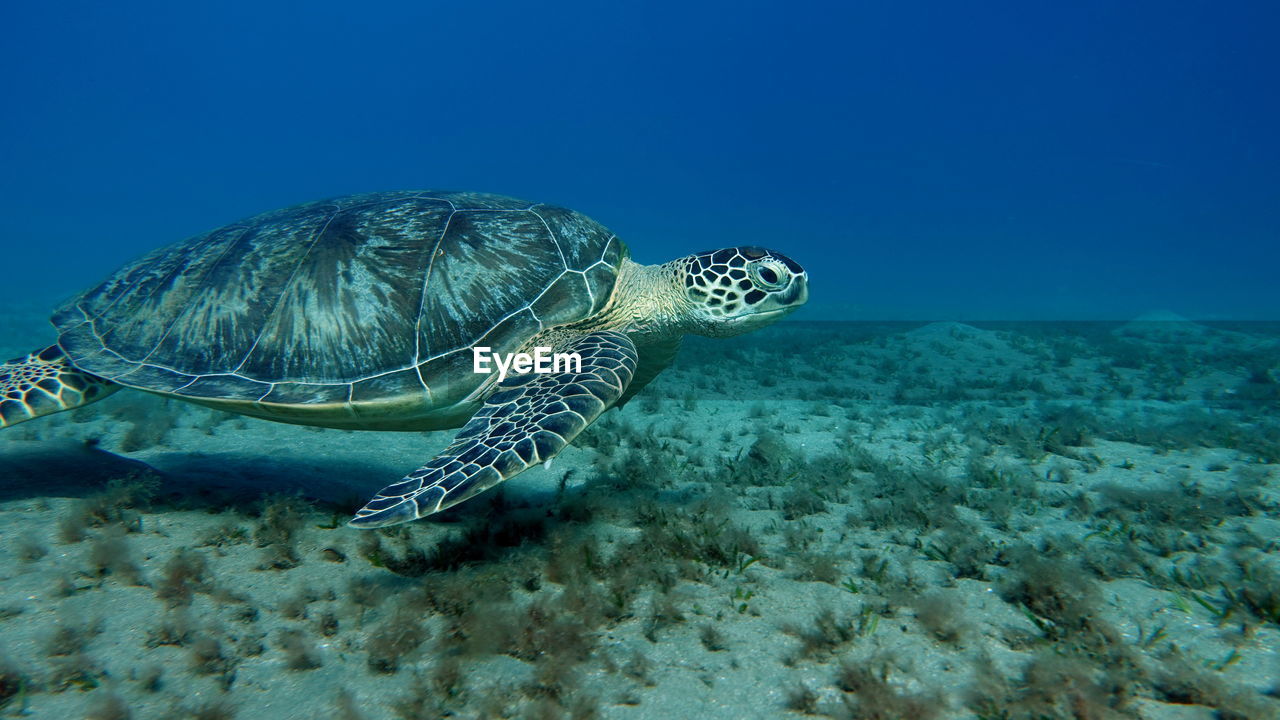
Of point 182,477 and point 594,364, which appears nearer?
point 594,364

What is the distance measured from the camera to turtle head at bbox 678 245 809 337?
426 centimetres

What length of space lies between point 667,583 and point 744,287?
2.47 meters

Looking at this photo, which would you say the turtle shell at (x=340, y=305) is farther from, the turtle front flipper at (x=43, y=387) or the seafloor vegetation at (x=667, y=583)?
the seafloor vegetation at (x=667, y=583)

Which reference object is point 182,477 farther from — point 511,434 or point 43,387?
point 511,434

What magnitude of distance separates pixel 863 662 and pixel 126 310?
18.5 feet

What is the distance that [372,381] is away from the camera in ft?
11.7

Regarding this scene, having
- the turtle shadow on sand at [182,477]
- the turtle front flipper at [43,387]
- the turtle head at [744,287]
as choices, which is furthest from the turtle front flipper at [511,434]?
the turtle front flipper at [43,387]

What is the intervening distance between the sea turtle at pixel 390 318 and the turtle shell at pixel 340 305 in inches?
0.5

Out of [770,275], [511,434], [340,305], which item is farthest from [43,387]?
[770,275]

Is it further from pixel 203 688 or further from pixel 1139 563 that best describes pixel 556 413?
pixel 1139 563

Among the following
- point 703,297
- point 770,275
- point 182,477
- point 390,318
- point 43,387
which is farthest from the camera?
point 703,297

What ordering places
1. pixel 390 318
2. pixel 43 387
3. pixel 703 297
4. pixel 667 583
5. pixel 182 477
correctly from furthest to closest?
pixel 703 297, pixel 182 477, pixel 43 387, pixel 390 318, pixel 667 583

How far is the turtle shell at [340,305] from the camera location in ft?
11.9

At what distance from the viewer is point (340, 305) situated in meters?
3.76
